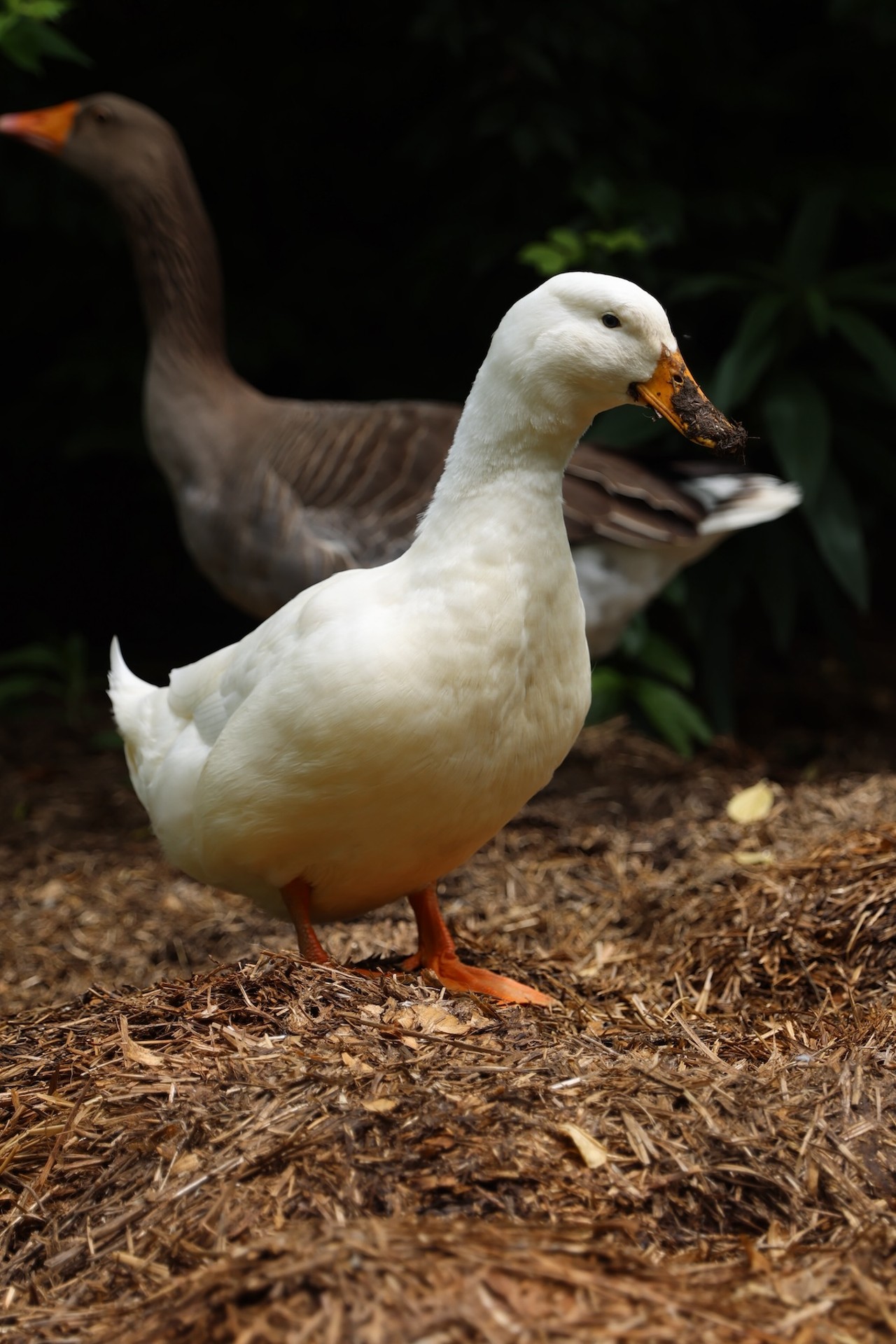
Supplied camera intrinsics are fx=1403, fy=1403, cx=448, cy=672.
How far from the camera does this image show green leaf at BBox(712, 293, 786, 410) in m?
5.65

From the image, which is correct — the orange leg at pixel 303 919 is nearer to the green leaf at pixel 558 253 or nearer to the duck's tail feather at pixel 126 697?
the duck's tail feather at pixel 126 697

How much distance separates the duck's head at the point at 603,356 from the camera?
254cm

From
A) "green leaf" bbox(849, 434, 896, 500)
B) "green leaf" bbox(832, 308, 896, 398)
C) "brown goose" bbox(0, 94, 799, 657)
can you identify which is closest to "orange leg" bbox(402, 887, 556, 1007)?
"brown goose" bbox(0, 94, 799, 657)

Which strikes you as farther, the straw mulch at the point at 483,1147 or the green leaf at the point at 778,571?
the green leaf at the point at 778,571

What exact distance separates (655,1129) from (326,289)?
217 inches

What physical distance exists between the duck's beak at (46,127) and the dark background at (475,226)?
1.56ft

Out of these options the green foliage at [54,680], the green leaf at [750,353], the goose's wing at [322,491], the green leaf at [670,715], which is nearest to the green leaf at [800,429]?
the green leaf at [750,353]

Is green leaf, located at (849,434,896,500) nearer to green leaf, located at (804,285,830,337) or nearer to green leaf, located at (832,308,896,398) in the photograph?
green leaf, located at (832,308,896,398)

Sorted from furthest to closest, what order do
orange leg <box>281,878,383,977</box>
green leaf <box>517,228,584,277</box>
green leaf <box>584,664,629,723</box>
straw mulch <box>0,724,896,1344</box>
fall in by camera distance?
1. green leaf <box>584,664,629,723</box>
2. green leaf <box>517,228,584,277</box>
3. orange leg <box>281,878,383,977</box>
4. straw mulch <box>0,724,896,1344</box>

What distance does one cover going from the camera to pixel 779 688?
7168 millimetres

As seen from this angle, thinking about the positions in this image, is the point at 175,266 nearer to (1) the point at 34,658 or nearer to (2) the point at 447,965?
(1) the point at 34,658

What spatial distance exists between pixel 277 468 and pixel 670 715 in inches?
76.7

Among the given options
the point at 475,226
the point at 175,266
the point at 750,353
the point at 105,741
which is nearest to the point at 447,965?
the point at 105,741

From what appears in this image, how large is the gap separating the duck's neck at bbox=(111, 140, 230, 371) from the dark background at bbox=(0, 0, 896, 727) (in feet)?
3.23
